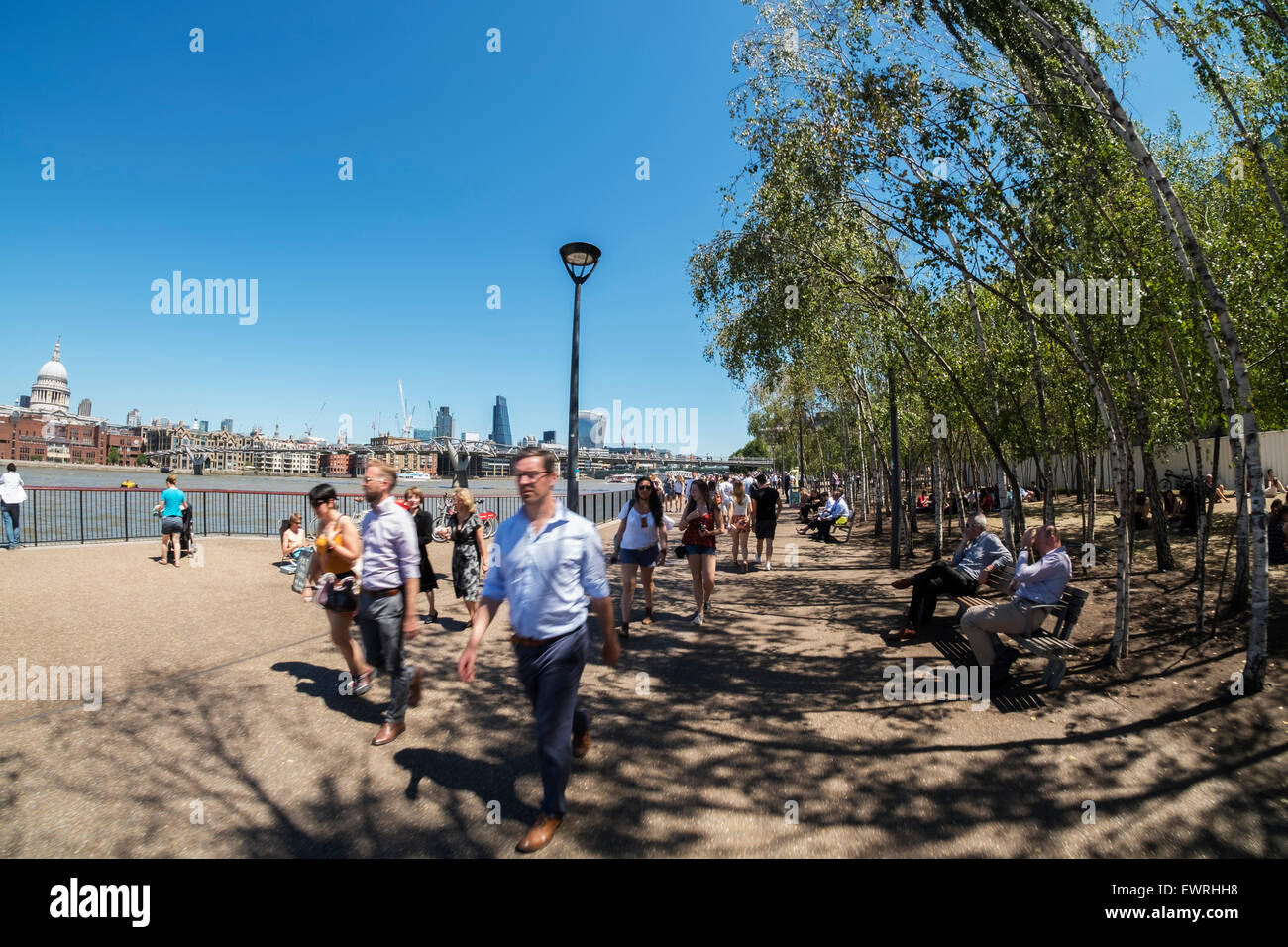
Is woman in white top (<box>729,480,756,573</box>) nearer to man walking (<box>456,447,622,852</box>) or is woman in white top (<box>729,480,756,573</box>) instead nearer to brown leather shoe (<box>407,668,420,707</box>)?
brown leather shoe (<box>407,668,420,707</box>)

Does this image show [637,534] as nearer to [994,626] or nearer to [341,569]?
[341,569]

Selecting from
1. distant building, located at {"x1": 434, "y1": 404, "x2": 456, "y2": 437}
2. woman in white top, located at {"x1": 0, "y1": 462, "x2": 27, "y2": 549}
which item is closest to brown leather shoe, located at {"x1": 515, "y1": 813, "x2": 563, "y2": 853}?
woman in white top, located at {"x1": 0, "y1": 462, "x2": 27, "y2": 549}

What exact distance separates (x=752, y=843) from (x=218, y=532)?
18904mm

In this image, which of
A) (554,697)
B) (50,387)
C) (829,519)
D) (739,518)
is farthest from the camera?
(50,387)

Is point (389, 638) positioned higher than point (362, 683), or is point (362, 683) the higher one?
point (389, 638)

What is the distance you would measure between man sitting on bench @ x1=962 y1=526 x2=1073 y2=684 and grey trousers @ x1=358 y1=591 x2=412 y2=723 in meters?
4.99

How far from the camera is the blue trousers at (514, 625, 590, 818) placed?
3.15 m

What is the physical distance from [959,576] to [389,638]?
6154 millimetres

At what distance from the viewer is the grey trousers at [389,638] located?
446 cm

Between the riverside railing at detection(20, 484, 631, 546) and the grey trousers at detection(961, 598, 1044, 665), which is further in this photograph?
the riverside railing at detection(20, 484, 631, 546)

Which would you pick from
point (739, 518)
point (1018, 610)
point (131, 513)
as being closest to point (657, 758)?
point (1018, 610)

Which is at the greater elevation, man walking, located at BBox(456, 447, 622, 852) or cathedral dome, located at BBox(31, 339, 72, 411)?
cathedral dome, located at BBox(31, 339, 72, 411)

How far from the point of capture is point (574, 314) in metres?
9.55
